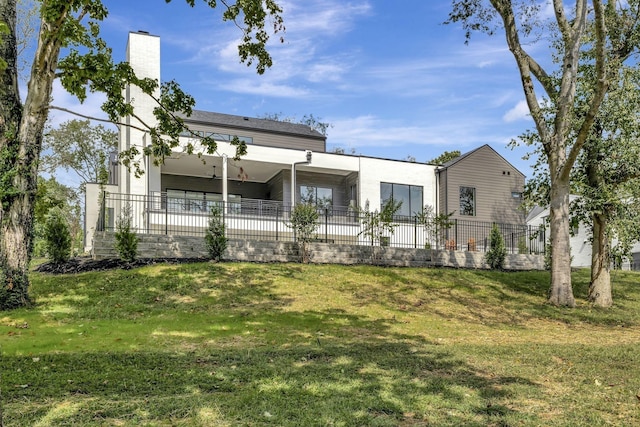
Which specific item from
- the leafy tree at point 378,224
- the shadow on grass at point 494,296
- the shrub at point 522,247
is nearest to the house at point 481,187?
the shrub at point 522,247

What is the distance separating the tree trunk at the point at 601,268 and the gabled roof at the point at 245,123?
16111mm

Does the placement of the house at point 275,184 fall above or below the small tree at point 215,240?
above

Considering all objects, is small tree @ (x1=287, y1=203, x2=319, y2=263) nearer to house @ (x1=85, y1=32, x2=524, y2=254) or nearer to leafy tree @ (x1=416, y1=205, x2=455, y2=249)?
house @ (x1=85, y1=32, x2=524, y2=254)

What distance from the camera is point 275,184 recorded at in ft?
83.5

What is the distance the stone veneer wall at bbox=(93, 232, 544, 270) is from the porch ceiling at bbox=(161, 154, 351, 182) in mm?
6167

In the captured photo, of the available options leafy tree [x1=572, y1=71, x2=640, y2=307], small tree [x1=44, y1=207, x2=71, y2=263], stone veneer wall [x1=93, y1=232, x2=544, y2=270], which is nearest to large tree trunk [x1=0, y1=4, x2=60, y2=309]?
small tree [x1=44, y1=207, x2=71, y2=263]

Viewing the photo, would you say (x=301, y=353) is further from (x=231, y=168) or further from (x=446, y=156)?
(x=446, y=156)

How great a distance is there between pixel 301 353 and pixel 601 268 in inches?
463

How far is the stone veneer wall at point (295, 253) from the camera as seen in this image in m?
15.7

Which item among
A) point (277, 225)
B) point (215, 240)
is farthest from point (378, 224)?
point (215, 240)

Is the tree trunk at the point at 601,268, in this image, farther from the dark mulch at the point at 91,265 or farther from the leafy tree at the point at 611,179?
the dark mulch at the point at 91,265

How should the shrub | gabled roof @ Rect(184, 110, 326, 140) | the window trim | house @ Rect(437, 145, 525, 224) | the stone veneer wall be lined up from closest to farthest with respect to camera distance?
the stone veneer wall → the shrub → gabled roof @ Rect(184, 110, 326, 140) → house @ Rect(437, 145, 525, 224) → the window trim

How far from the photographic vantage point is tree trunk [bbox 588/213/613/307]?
47.4 feet

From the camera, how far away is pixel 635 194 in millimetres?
13797
